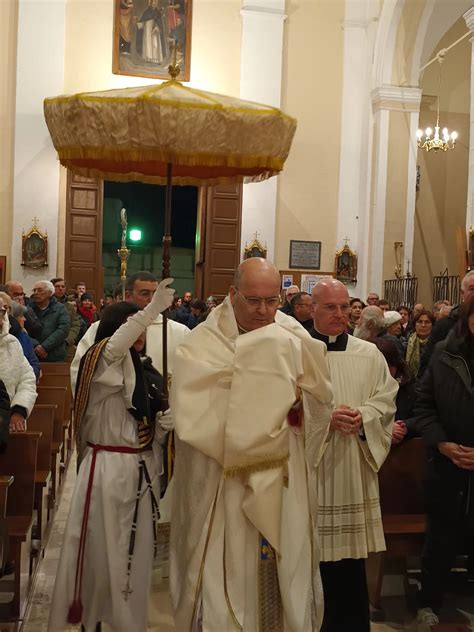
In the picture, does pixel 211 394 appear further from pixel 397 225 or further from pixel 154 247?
pixel 154 247

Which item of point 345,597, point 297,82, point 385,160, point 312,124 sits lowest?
point 345,597

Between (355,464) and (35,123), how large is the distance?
541 inches

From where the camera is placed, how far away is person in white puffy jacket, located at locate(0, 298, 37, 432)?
4758mm

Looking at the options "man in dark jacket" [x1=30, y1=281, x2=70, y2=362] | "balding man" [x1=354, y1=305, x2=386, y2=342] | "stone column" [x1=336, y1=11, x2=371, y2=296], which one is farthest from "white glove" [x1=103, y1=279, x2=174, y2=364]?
"stone column" [x1=336, y1=11, x2=371, y2=296]

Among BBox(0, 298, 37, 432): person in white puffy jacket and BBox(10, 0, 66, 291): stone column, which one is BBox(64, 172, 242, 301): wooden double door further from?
BBox(0, 298, 37, 432): person in white puffy jacket

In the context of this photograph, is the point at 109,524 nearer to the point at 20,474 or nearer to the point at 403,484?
the point at 20,474

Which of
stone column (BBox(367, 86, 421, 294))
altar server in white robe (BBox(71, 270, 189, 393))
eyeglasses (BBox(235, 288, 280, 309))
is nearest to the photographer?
eyeglasses (BBox(235, 288, 280, 309))

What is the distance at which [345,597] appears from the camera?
3623 mm

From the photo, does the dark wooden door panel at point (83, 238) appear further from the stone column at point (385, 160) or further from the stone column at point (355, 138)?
the stone column at point (385, 160)

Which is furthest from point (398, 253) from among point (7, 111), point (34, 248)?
point (7, 111)

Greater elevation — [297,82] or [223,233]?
[297,82]

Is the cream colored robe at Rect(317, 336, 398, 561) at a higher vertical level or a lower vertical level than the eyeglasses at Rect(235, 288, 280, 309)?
lower

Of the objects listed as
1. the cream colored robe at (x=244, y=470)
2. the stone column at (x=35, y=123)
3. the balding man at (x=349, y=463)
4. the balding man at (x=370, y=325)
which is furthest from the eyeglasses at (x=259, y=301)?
the stone column at (x=35, y=123)

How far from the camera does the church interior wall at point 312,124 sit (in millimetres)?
16750
